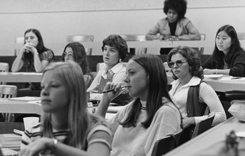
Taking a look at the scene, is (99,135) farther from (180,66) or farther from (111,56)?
(111,56)

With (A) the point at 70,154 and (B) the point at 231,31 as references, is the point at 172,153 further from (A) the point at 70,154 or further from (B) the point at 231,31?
(B) the point at 231,31

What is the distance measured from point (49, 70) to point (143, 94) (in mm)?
822

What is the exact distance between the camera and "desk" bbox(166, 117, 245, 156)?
2.12 meters

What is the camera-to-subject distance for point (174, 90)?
4406mm

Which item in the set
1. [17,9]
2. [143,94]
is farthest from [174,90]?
[17,9]

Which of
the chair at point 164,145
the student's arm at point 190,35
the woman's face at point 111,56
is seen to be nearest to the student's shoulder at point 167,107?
the chair at point 164,145

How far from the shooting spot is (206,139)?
94.9 inches

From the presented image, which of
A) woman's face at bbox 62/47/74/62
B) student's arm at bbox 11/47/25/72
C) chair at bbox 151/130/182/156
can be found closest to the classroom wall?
student's arm at bbox 11/47/25/72

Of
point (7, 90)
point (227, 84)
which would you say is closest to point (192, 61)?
point (227, 84)

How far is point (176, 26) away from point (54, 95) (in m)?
5.76

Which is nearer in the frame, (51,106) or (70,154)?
(70,154)

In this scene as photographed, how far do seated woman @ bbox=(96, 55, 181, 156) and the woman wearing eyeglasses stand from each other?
3.60 ft

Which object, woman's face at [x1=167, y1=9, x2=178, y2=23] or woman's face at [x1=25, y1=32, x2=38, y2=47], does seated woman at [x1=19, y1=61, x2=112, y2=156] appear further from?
woman's face at [x1=167, y1=9, x2=178, y2=23]

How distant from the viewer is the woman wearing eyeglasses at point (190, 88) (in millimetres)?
4059
